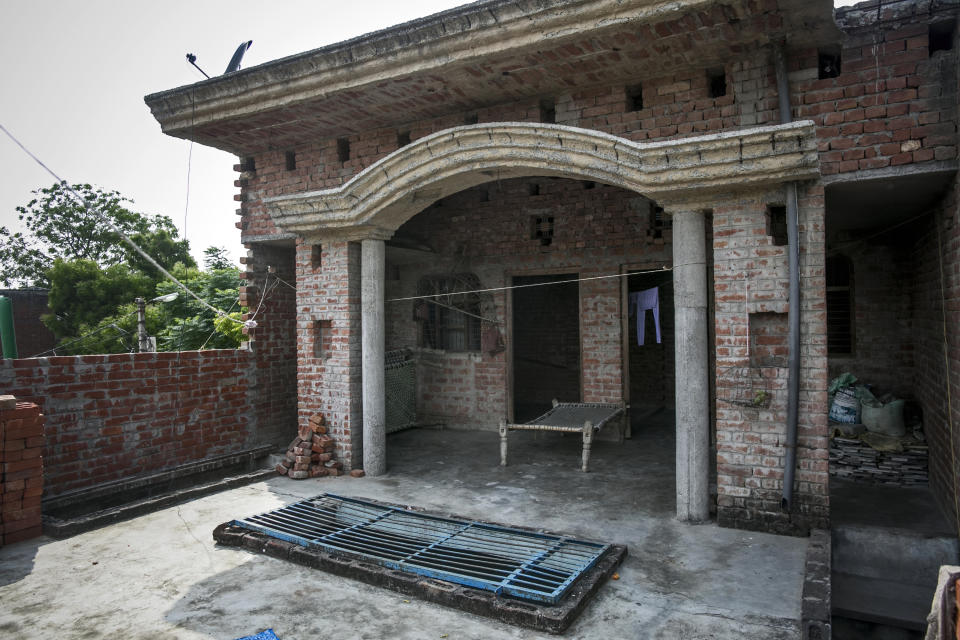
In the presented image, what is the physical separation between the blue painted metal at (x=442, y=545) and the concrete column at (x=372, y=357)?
45.7 inches

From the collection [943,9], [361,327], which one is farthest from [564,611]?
Result: [943,9]

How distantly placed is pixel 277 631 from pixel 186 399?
4471 millimetres

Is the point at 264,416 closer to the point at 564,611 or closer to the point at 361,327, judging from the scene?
the point at 361,327

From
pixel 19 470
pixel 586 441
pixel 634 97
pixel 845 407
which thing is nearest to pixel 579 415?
pixel 586 441

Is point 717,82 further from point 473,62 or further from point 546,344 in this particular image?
point 546,344

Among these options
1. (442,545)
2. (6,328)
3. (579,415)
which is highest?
(6,328)

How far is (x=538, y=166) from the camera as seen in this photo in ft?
18.4

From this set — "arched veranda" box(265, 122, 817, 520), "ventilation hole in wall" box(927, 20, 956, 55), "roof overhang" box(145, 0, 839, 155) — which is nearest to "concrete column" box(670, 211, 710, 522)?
"arched veranda" box(265, 122, 817, 520)

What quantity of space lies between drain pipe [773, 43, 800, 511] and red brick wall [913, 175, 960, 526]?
→ 1162mm

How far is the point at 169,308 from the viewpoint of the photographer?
1927 centimetres

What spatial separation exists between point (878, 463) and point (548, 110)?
5198 mm

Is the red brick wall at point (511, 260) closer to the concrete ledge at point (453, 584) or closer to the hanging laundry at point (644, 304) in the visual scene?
the hanging laundry at point (644, 304)

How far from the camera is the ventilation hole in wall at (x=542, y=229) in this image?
9.02 meters

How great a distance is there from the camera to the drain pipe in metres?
4.63
